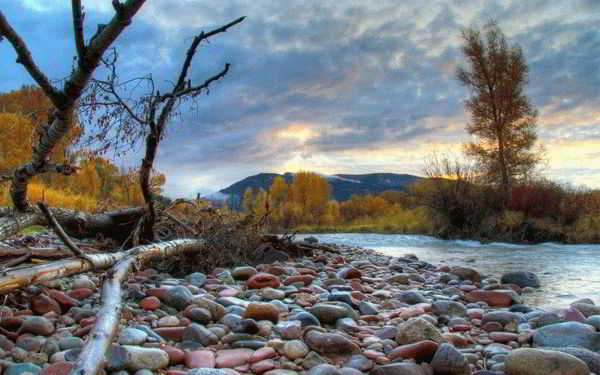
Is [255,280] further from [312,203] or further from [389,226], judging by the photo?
[312,203]

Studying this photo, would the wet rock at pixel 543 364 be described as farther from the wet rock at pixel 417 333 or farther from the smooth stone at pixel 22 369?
the smooth stone at pixel 22 369

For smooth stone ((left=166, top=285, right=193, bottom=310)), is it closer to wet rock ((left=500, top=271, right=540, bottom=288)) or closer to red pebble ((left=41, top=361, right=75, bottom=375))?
red pebble ((left=41, top=361, right=75, bottom=375))

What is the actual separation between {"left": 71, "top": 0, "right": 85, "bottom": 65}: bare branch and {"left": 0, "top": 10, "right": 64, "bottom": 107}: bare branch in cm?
32

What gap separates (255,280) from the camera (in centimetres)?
412

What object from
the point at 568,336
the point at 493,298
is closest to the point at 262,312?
the point at 568,336

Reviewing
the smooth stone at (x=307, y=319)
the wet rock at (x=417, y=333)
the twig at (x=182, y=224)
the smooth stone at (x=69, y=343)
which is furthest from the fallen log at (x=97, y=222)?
the wet rock at (x=417, y=333)

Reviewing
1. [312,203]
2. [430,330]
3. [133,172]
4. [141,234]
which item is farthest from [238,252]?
[312,203]

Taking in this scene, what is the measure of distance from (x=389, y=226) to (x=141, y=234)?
630 inches

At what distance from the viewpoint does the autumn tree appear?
64.1ft

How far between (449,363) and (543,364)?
1.47ft

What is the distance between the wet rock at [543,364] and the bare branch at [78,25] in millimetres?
2782

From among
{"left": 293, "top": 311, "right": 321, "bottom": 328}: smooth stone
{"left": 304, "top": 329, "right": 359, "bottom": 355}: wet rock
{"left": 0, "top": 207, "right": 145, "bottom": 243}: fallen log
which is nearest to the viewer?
{"left": 304, "top": 329, "right": 359, "bottom": 355}: wet rock

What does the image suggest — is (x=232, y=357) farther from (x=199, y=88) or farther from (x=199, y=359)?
(x=199, y=88)

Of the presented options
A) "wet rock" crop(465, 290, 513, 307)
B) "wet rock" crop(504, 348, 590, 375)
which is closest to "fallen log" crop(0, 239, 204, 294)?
"wet rock" crop(504, 348, 590, 375)
